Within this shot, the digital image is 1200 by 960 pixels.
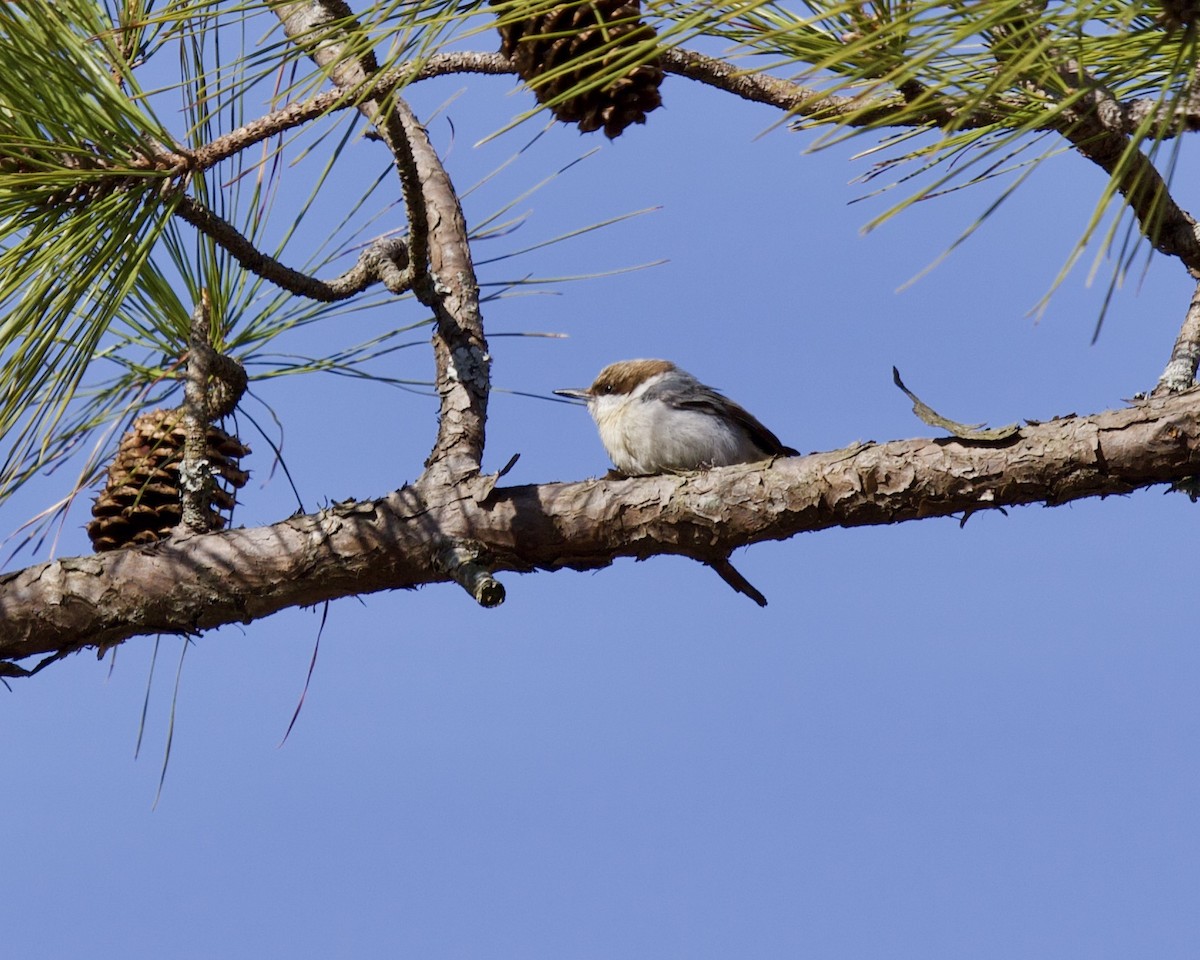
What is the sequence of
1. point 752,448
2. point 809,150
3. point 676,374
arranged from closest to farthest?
point 809,150 → point 752,448 → point 676,374

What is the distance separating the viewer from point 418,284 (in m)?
2.92

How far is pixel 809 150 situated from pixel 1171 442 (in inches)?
51.6

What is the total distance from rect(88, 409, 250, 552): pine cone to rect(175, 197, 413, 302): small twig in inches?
19.7

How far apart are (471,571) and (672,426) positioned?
1470 mm

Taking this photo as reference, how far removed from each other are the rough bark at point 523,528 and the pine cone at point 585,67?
0.75 m

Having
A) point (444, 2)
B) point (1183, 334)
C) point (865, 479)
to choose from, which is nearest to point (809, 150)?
point (444, 2)

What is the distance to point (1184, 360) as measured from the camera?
8.24ft

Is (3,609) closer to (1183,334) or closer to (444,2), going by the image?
(444,2)

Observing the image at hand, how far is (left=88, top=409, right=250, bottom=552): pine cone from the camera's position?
302cm

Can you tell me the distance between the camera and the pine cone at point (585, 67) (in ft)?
7.41

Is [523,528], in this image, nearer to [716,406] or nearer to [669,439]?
[669,439]

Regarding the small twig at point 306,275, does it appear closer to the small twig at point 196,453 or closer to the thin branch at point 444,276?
the thin branch at point 444,276

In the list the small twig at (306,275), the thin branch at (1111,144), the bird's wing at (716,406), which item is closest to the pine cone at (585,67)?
the small twig at (306,275)

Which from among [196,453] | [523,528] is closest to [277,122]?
[196,453]
